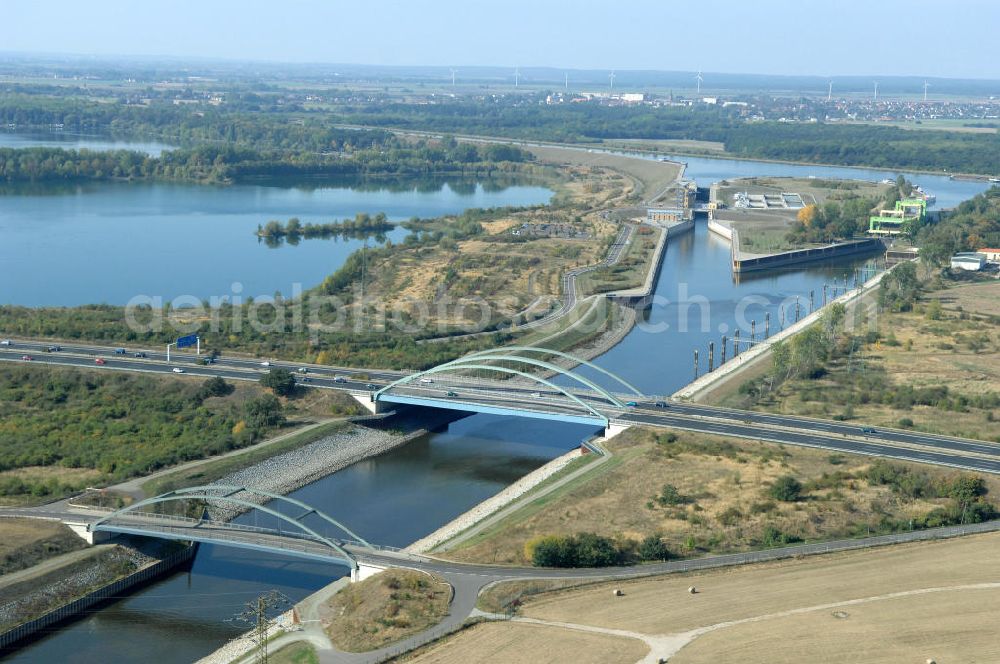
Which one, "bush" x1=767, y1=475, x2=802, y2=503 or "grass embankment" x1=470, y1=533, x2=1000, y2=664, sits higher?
"bush" x1=767, y1=475, x2=802, y2=503

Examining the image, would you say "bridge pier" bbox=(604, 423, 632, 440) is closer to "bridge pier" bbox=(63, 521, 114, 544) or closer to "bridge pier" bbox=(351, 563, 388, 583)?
"bridge pier" bbox=(351, 563, 388, 583)

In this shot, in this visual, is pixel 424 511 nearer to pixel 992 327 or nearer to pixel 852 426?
pixel 852 426

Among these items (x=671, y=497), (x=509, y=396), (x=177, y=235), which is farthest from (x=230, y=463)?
(x=177, y=235)

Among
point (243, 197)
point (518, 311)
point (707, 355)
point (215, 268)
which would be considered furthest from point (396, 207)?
point (707, 355)

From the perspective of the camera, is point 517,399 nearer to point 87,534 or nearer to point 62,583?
point 87,534

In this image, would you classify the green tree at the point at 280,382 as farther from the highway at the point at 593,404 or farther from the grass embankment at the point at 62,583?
the grass embankment at the point at 62,583

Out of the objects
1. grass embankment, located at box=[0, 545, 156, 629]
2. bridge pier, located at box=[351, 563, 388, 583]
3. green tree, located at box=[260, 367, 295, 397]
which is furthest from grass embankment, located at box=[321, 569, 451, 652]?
green tree, located at box=[260, 367, 295, 397]

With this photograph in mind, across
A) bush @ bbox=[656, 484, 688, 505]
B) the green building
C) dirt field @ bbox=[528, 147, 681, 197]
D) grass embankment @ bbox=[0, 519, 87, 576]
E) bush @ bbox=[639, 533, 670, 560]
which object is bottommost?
grass embankment @ bbox=[0, 519, 87, 576]
